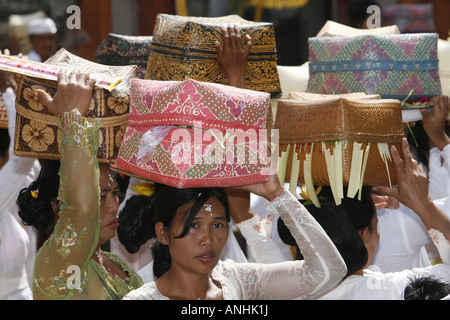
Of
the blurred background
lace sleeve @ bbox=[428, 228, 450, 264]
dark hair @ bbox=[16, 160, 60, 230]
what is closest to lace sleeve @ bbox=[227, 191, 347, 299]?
lace sleeve @ bbox=[428, 228, 450, 264]

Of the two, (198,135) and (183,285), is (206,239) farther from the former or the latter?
(198,135)

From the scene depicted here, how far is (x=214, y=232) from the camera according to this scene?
2395mm

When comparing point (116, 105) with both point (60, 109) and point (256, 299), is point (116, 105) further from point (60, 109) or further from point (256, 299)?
point (256, 299)

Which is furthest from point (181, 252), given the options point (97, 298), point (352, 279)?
point (352, 279)

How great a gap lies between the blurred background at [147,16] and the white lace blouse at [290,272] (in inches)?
210

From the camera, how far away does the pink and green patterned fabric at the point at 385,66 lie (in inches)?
121

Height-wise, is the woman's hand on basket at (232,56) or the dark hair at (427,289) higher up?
the woman's hand on basket at (232,56)

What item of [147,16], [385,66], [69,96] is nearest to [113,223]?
[69,96]

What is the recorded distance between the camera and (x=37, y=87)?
8.00 ft

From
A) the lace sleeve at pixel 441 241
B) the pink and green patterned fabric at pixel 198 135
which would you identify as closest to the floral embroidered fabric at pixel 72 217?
the pink and green patterned fabric at pixel 198 135

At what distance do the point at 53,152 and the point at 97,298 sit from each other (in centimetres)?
54

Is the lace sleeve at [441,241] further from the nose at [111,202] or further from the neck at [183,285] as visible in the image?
the nose at [111,202]

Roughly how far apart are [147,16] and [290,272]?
630 cm

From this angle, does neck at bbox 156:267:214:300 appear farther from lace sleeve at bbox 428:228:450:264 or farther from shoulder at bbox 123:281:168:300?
lace sleeve at bbox 428:228:450:264
